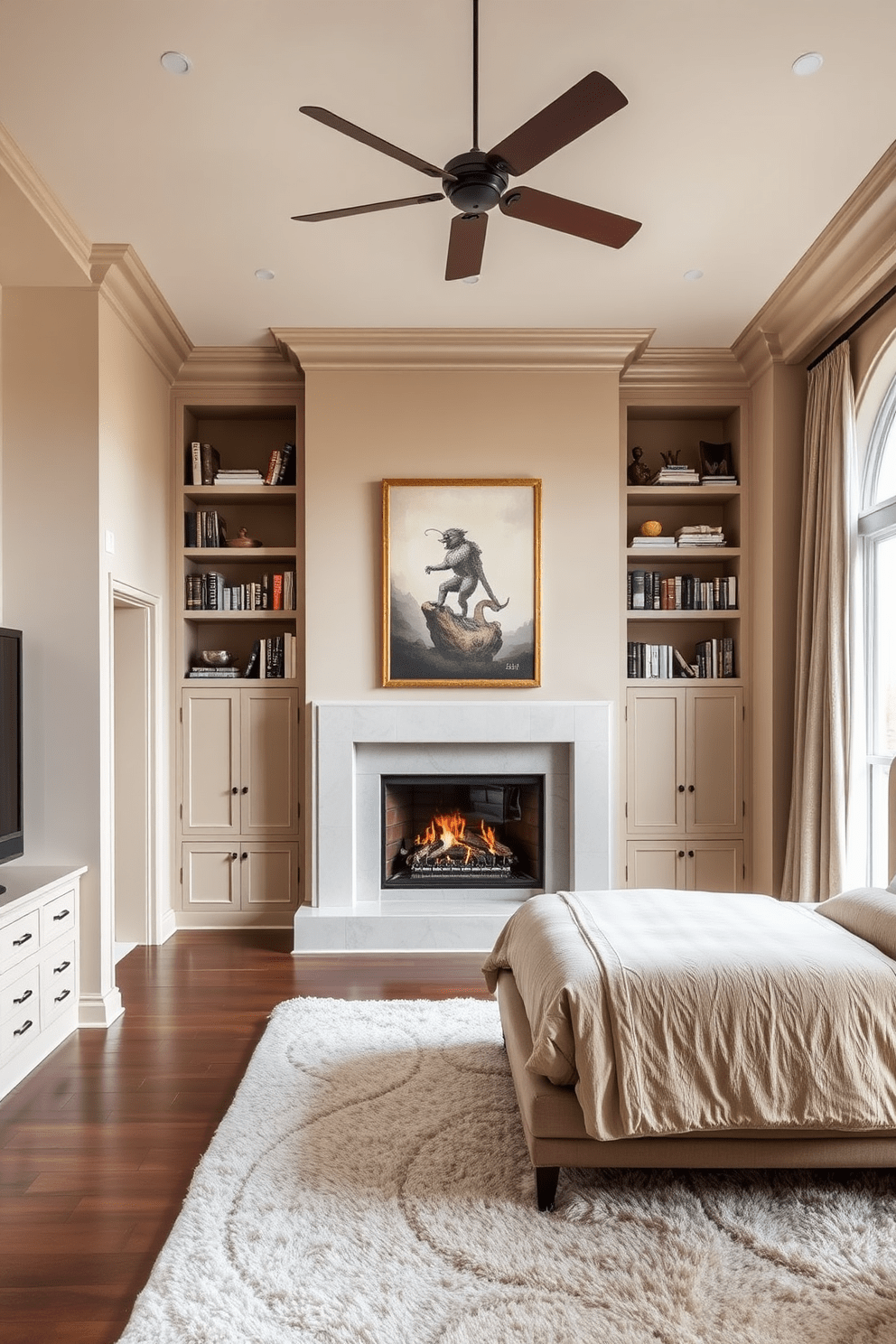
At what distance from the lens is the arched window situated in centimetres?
416

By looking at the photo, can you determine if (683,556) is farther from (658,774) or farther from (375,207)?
(375,207)

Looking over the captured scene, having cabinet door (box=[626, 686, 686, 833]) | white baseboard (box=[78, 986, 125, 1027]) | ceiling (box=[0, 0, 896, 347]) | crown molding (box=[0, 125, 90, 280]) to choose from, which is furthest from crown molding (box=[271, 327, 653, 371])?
white baseboard (box=[78, 986, 125, 1027])

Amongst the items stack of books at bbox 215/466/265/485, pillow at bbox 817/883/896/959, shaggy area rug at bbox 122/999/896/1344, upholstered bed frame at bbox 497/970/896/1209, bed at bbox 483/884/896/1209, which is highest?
stack of books at bbox 215/466/265/485

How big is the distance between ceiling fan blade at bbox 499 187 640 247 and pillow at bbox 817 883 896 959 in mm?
2068

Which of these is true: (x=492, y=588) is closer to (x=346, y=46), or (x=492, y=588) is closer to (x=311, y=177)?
(x=311, y=177)

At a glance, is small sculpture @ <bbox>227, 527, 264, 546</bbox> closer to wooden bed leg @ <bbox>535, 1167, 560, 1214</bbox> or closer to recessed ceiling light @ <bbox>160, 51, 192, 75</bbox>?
recessed ceiling light @ <bbox>160, 51, 192, 75</bbox>

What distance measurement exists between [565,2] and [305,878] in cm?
409

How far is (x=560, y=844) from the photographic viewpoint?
196 inches

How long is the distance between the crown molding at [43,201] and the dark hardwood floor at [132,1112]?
3.09m

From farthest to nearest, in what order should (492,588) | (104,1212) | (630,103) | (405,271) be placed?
(492,588), (405,271), (630,103), (104,1212)

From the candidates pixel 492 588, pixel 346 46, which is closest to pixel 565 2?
pixel 346 46

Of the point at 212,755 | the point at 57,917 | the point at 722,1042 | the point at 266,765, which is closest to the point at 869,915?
the point at 722,1042

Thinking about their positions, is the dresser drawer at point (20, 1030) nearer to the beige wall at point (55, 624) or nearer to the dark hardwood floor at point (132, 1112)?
the dark hardwood floor at point (132, 1112)

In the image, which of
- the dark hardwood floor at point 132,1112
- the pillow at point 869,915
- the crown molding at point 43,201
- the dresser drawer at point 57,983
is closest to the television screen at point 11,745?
the dresser drawer at point 57,983
